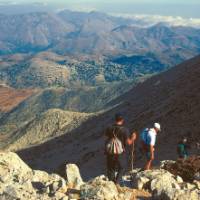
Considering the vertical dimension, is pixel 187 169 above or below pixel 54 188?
below

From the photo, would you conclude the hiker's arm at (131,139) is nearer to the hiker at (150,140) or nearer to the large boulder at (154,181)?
the large boulder at (154,181)

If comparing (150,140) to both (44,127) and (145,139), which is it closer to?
(145,139)

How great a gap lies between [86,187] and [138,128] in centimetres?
4356

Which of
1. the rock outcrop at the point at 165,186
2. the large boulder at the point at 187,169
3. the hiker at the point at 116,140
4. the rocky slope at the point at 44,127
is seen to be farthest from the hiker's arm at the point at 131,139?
the rocky slope at the point at 44,127

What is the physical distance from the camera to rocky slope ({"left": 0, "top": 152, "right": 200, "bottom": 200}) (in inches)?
615

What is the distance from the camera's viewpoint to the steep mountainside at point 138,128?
42938 mm

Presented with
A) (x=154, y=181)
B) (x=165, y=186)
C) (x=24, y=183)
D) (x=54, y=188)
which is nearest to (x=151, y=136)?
(x=154, y=181)

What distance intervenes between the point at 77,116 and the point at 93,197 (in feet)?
294

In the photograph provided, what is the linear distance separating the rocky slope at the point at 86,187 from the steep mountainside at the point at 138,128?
17355mm

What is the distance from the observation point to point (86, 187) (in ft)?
52.5

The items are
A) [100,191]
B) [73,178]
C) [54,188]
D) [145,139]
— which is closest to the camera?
[100,191]

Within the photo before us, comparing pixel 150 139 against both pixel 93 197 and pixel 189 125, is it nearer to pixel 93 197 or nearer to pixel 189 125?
pixel 93 197

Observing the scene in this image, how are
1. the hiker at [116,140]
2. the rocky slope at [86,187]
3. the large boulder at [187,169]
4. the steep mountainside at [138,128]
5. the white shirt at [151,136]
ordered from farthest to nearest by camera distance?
1. the steep mountainside at [138,128]
2. the white shirt at [151,136]
3. the large boulder at [187,169]
4. the hiker at [116,140]
5. the rocky slope at [86,187]

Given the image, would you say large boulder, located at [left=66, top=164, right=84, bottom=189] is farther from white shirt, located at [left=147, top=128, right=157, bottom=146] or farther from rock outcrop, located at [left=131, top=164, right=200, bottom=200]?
white shirt, located at [left=147, top=128, right=157, bottom=146]
